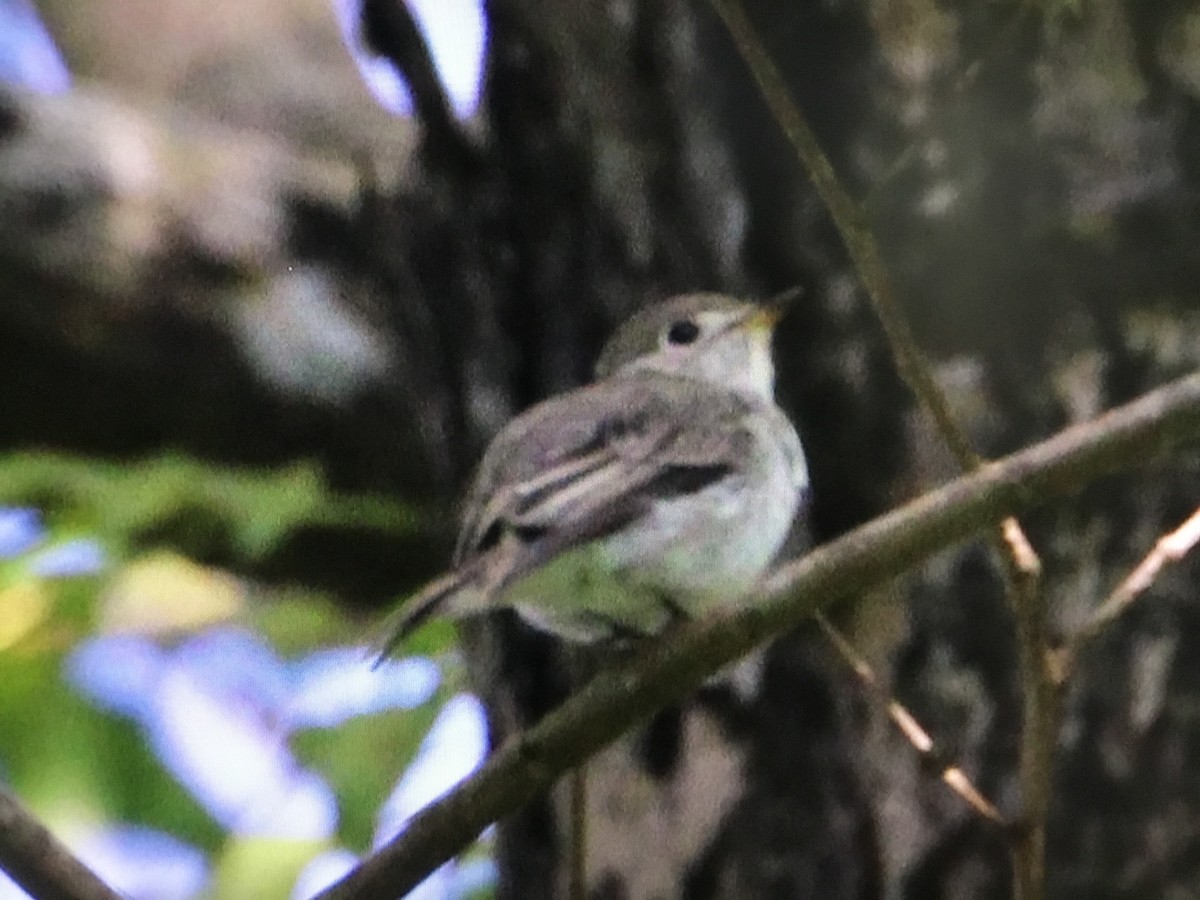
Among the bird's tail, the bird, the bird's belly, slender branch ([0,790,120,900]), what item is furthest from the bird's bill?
slender branch ([0,790,120,900])

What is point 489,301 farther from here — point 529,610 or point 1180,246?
point 1180,246

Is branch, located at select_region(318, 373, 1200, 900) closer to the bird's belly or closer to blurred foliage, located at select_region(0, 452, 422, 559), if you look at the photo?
the bird's belly

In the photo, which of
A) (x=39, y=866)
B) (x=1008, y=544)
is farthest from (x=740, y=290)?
(x=39, y=866)

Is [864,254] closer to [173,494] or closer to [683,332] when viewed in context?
[683,332]

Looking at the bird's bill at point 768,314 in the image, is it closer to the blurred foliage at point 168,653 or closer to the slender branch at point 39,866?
the blurred foliage at point 168,653

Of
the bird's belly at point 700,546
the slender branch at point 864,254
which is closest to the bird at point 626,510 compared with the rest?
the bird's belly at point 700,546

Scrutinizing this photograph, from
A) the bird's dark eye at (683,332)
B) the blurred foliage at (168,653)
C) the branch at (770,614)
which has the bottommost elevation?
the blurred foliage at (168,653)

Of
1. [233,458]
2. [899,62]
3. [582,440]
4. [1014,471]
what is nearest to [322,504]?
[233,458]
